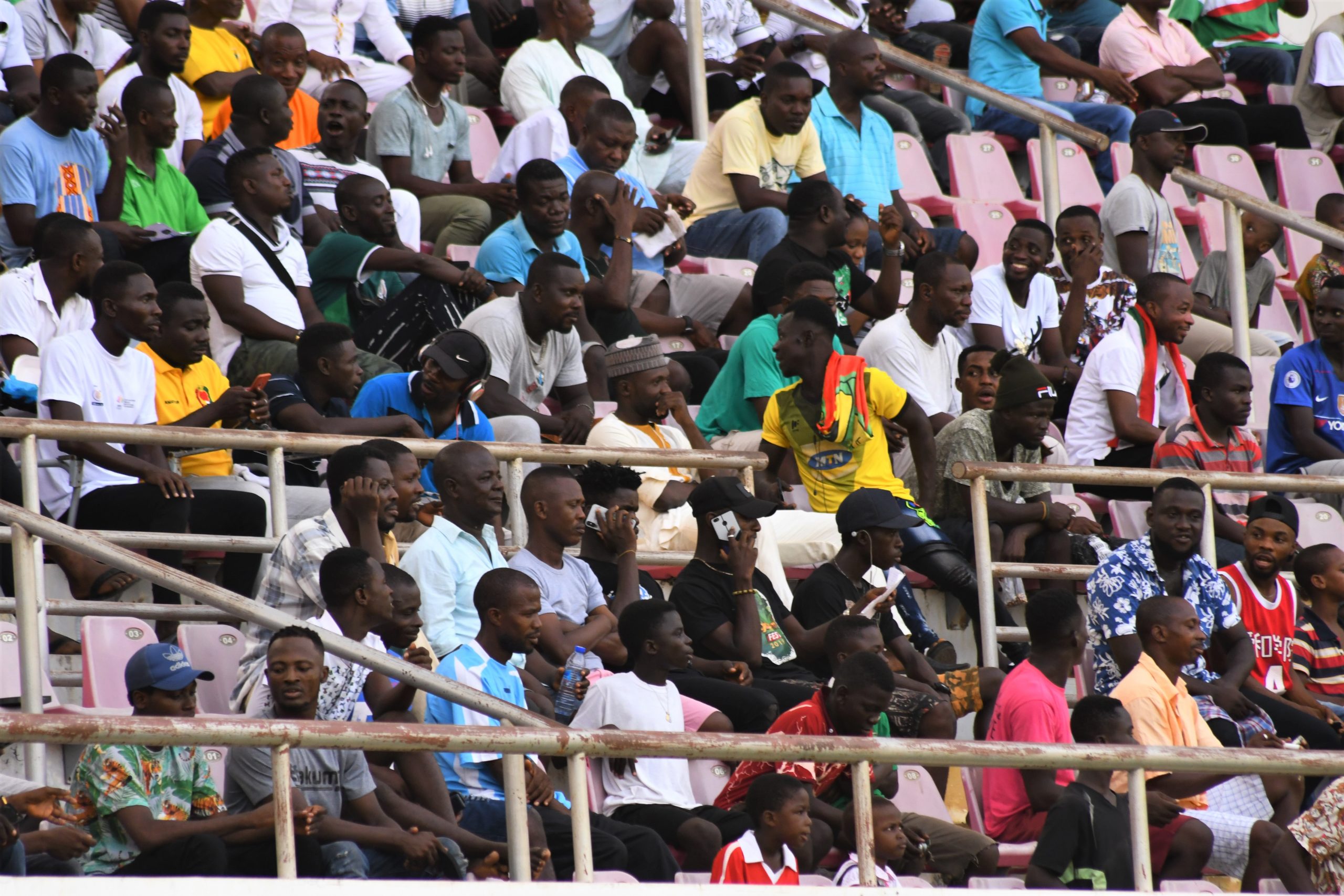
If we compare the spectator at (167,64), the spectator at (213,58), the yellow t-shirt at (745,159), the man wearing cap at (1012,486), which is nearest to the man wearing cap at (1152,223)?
the yellow t-shirt at (745,159)

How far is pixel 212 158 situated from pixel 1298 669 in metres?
5.35

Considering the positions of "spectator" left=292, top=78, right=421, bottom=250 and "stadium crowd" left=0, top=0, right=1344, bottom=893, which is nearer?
"stadium crowd" left=0, top=0, right=1344, bottom=893

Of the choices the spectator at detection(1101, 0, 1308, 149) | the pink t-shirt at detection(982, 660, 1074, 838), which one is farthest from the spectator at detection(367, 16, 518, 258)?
the spectator at detection(1101, 0, 1308, 149)

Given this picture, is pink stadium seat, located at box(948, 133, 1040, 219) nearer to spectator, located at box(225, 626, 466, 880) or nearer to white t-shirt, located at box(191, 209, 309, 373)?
white t-shirt, located at box(191, 209, 309, 373)

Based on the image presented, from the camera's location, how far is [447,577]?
7809 millimetres

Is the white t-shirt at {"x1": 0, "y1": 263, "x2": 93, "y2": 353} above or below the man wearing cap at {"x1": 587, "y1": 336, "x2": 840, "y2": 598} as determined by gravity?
above

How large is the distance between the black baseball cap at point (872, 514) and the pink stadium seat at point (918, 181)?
479 centimetres

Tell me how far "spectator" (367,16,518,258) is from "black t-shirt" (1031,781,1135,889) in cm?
524

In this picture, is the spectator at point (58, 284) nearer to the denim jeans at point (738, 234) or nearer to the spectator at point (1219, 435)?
the denim jeans at point (738, 234)

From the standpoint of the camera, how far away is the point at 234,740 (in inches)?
212

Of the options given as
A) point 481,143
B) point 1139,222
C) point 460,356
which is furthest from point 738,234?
point 460,356

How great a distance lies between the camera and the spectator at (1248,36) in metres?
15.8

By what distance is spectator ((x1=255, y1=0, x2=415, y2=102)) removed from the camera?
12.5 m

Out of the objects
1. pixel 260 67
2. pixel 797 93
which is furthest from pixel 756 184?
pixel 260 67
